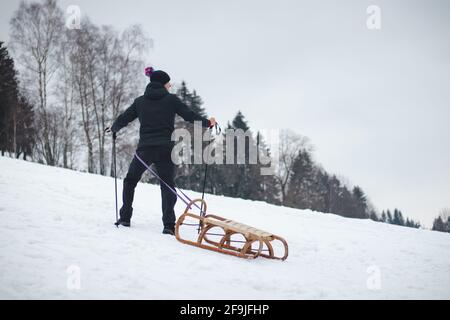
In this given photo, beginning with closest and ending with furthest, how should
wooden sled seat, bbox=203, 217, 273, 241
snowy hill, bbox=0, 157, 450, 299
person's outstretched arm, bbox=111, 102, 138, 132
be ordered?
snowy hill, bbox=0, 157, 450, 299, wooden sled seat, bbox=203, 217, 273, 241, person's outstretched arm, bbox=111, 102, 138, 132

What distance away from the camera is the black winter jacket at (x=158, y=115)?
4609 mm

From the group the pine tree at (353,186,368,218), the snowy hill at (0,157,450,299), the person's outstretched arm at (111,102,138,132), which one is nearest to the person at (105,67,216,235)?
the person's outstretched arm at (111,102,138,132)

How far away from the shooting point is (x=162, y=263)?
10.6 ft

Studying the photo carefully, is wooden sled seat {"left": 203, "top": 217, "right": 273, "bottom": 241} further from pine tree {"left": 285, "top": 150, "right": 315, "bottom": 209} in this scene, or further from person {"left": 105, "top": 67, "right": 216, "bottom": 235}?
pine tree {"left": 285, "top": 150, "right": 315, "bottom": 209}

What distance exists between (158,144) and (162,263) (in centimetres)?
196

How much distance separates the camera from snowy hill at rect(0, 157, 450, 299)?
259cm

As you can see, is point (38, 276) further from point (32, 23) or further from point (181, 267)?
point (32, 23)

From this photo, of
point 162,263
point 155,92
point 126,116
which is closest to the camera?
point 162,263

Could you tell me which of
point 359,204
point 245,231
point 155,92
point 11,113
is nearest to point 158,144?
point 155,92

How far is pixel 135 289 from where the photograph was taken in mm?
2551

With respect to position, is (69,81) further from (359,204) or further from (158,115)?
(359,204)

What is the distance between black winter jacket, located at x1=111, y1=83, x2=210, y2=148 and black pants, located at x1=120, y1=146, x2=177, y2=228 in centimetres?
13
